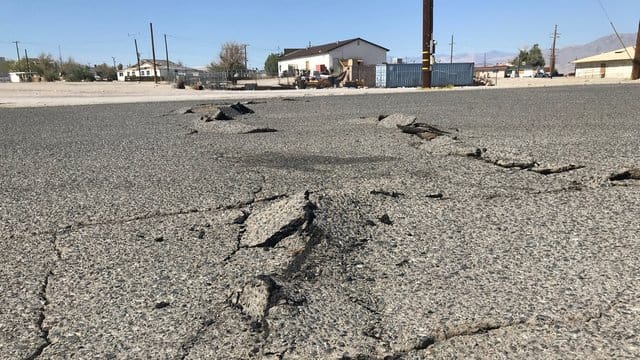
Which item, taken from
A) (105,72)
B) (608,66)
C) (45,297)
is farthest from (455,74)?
(105,72)

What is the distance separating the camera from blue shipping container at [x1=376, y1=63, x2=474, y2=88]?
164 feet

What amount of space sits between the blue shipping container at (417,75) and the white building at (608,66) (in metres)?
25.6

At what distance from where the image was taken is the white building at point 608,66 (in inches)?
2608

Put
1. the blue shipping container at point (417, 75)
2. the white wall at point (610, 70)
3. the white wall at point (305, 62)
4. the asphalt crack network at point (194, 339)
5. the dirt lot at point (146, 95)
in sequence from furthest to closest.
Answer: the white wall at point (305, 62)
the white wall at point (610, 70)
the blue shipping container at point (417, 75)
the dirt lot at point (146, 95)
the asphalt crack network at point (194, 339)

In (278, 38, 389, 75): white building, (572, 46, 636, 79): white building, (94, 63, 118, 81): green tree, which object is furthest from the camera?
(94, 63, 118, 81): green tree

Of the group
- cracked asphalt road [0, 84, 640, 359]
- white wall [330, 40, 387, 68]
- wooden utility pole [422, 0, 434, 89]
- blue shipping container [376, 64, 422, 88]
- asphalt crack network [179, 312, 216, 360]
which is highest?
white wall [330, 40, 387, 68]

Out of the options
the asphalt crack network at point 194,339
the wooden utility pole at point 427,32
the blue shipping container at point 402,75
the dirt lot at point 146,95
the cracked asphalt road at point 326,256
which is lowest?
the asphalt crack network at point 194,339

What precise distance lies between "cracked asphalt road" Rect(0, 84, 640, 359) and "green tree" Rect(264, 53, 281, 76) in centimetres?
11466

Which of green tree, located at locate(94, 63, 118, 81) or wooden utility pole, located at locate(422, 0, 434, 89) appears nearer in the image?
wooden utility pole, located at locate(422, 0, 434, 89)

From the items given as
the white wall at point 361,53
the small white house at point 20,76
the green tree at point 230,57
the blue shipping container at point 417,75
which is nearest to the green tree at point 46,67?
the small white house at point 20,76

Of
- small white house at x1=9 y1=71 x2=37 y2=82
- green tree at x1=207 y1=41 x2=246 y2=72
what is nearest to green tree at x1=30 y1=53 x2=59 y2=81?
small white house at x1=9 y1=71 x2=37 y2=82

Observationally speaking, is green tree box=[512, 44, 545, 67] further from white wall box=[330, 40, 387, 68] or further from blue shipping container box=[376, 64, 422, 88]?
blue shipping container box=[376, 64, 422, 88]

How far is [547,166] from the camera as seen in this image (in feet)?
17.8

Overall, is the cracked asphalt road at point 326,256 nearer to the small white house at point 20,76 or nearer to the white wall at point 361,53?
the white wall at point 361,53
